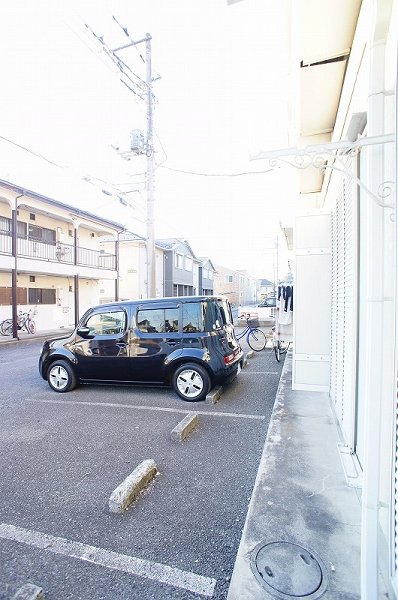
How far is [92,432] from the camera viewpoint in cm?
390

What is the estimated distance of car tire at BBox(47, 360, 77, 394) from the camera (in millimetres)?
5616

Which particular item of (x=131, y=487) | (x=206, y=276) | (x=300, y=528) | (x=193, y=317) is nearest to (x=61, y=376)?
(x=193, y=317)

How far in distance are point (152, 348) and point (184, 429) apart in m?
1.68

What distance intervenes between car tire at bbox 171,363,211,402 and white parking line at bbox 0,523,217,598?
2860 millimetres

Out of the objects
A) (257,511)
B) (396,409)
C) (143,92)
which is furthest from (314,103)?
(143,92)

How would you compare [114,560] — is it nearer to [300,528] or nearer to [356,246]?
[300,528]

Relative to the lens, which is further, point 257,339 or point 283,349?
point 257,339

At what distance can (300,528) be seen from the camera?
2.10 meters

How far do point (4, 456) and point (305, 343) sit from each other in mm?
4078

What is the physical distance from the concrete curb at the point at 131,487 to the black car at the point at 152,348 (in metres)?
2.00

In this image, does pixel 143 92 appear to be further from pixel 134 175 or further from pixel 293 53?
pixel 293 53

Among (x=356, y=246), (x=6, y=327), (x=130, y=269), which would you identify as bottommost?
(x=6, y=327)

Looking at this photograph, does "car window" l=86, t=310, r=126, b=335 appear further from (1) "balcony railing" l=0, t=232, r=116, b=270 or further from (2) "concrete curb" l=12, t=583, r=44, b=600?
(1) "balcony railing" l=0, t=232, r=116, b=270

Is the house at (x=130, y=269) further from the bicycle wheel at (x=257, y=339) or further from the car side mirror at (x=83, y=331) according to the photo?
the car side mirror at (x=83, y=331)
